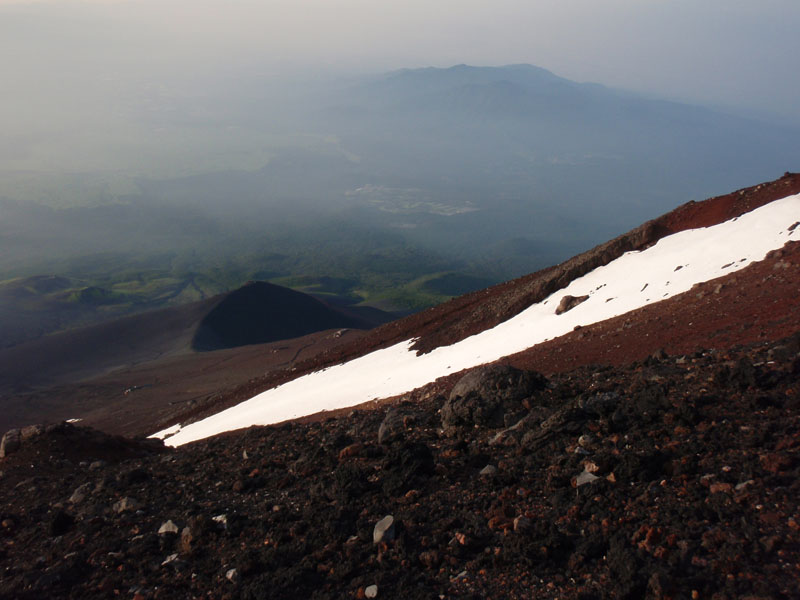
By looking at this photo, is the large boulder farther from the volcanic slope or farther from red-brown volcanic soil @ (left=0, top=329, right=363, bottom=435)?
red-brown volcanic soil @ (left=0, top=329, right=363, bottom=435)

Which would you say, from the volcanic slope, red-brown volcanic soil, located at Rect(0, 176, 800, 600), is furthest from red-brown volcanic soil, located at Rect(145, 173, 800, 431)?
the volcanic slope

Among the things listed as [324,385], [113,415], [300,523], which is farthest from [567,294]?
[113,415]

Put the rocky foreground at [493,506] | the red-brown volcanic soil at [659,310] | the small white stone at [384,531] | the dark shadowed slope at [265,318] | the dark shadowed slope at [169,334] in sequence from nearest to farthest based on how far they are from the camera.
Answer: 1. the rocky foreground at [493,506]
2. the small white stone at [384,531]
3. the red-brown volcanic soil at [659,310]
4. the dark shadowed slope at [169,334]
5. the dark shadowed slope at [265,318]

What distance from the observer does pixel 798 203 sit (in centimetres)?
1778

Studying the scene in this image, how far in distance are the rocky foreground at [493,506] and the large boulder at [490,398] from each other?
1.1 inches

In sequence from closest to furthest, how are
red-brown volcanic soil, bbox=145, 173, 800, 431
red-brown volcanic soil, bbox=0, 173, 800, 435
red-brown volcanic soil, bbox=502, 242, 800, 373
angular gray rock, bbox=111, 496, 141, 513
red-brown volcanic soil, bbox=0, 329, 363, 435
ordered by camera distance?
1. angular gray rock, bbox=111, 496, 141, 513
2. red-brown volcanic soil, bbox=502, 242, 800, 373
3. red-brown volcanic soil, bbox=145, 173, 800, 431
4. red-brown volcanic soil, bbox=0, 173, 800, 435
5. red-brown volcanic soil, bbox=0, 329, 363, 435

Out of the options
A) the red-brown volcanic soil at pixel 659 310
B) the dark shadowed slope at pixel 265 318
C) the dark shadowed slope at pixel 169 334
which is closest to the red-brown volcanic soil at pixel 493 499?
the red-brown volcanic soil at pixel 659 310

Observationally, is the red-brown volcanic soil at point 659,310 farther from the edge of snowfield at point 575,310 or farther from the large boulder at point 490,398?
the large boulder at point 490,398

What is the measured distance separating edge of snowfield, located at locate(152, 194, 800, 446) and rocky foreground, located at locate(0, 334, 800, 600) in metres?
7.67

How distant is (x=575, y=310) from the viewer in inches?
748

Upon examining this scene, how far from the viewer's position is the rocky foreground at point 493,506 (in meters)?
5.06

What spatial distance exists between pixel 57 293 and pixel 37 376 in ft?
184

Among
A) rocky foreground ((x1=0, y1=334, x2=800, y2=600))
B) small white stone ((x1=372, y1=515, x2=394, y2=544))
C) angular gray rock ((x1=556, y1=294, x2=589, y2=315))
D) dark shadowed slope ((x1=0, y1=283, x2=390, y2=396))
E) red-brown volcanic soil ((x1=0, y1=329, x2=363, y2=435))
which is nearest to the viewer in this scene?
rocky foreground ((x1=0, y1=334, x2=800, y2=600))

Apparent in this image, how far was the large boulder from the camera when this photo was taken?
8.75 m
